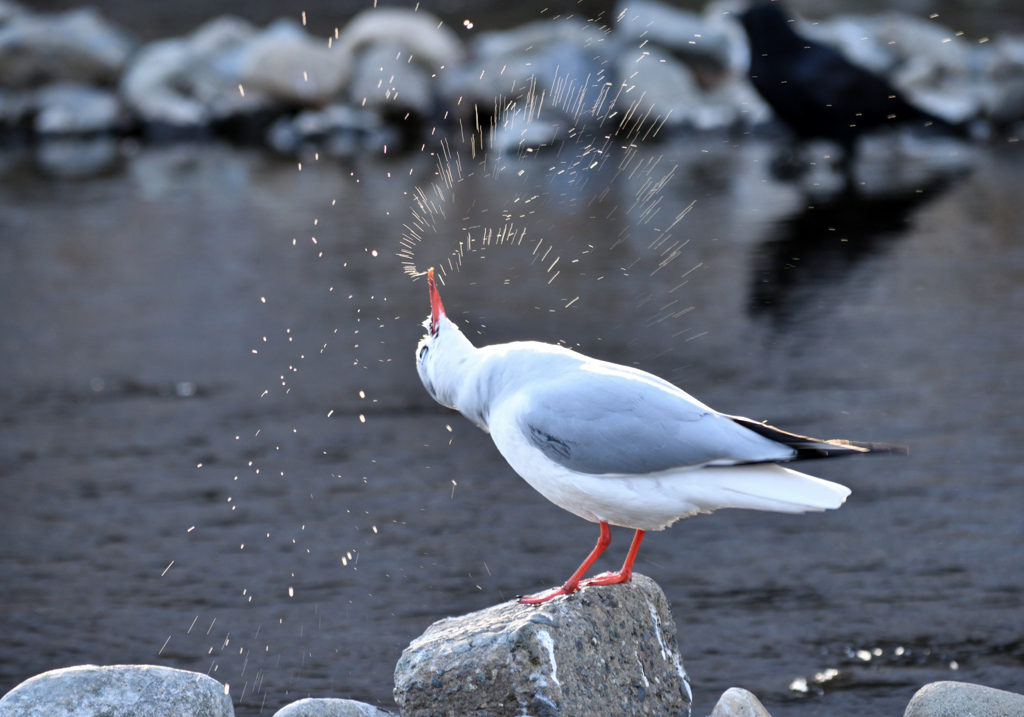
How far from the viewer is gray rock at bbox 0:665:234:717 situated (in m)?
4.02

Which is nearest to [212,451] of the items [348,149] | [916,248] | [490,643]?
[490,643]

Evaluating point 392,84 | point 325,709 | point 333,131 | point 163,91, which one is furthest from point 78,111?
point 325,709

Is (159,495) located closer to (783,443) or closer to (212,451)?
(212,451)

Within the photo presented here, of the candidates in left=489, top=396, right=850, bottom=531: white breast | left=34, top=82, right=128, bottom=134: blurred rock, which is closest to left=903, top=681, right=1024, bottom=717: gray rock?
left=489, top=396, right=850, bottom=531: white breast

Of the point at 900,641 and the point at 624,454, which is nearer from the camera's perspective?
the point at 624,454

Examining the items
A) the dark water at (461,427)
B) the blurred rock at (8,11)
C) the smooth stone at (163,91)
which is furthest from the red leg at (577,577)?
the blurred rock at (8,11)

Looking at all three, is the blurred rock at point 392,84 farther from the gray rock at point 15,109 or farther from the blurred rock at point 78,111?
the gray rock at point 15,109

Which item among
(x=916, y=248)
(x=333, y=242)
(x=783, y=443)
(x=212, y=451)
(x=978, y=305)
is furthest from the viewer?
(x=333, y=242)

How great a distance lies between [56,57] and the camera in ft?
81.6

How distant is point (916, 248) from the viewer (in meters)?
12.1

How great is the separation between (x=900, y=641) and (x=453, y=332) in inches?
91.1

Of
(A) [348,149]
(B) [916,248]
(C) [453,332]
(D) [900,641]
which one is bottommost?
(A) [348,149]

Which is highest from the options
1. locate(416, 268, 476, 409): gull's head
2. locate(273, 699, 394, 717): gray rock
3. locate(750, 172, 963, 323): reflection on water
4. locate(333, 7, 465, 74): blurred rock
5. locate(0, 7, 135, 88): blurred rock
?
locate(416, 268, 476, 409): gull's head

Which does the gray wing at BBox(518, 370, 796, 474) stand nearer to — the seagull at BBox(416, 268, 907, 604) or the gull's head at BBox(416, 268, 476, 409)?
the seagull at BBox(416, 268, 907, 604)
